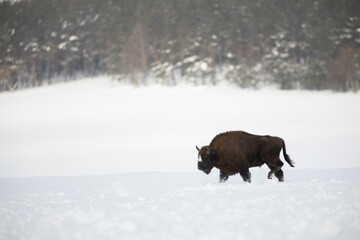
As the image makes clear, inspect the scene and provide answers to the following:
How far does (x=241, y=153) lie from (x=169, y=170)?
5.03m

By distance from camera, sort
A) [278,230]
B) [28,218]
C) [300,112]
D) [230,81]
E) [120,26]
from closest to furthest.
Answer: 1. [278,230]
2. [28,218]
3. [300,112]
4. [230,81]
5. [120,26]

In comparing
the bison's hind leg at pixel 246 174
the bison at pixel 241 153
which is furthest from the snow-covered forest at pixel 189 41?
the bison's hind leg at pixel 246 174

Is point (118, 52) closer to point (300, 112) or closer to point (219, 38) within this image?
point (219, 38)

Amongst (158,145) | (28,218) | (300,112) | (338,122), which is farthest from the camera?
(300,112)

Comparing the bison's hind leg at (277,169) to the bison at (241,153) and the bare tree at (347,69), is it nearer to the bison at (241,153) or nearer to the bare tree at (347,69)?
the bison at (241,153)

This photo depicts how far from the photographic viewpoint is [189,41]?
178 ft

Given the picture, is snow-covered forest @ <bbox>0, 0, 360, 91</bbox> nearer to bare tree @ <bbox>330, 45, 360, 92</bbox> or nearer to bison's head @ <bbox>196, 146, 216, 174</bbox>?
bare tree @ <bbox>330, 45, 360, 92</bbox>

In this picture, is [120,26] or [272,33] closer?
[272,33]

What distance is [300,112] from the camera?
31422mm

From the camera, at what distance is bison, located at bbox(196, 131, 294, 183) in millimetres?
8688

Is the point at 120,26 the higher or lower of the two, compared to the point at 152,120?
higher

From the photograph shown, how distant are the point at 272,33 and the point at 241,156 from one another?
49.0 metres

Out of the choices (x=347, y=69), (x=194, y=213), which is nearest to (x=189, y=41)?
(x=347, y=69)

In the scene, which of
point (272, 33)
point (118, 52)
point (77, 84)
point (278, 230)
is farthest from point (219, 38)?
point (278, 230)
